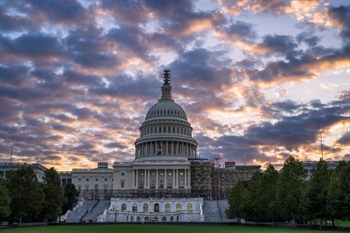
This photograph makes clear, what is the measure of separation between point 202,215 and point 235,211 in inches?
812

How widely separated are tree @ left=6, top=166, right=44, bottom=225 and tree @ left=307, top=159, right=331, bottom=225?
2062 inches

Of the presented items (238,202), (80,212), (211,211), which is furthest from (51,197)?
(211,211)

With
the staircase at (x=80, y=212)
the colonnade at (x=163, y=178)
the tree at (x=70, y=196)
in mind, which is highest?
the colonnade at (x=163, y=178)

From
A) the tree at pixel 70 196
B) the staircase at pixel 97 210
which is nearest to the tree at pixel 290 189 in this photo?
the staircase at pixel 97 210

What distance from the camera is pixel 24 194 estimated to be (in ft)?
297

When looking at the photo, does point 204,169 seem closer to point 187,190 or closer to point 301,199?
point 187,190

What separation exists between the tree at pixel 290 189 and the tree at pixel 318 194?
3184 millimetres

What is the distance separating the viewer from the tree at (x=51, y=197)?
10081 centimetres

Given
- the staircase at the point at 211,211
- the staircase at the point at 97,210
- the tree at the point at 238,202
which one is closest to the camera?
the tree at the point at 238,202

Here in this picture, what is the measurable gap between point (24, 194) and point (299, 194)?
51.9m

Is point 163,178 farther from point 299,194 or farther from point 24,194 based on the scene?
point 299,194

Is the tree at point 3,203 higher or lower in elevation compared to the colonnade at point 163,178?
lower

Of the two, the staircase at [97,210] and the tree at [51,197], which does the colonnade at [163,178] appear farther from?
the tree at [51,197]

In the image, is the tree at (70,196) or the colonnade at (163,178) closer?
the tree at (70,196)
